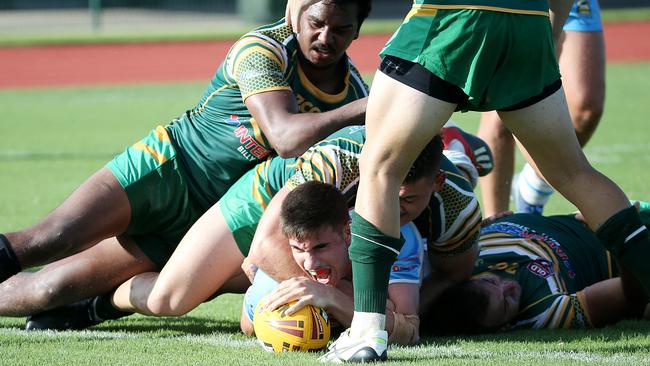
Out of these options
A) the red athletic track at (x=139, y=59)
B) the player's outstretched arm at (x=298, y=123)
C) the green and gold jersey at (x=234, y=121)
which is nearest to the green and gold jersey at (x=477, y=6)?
the player's outstretched arm at (x=298, y=123)

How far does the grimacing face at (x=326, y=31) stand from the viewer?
5.34m

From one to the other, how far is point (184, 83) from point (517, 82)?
703 inches

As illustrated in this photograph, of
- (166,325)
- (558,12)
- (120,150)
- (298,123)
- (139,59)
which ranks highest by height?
(558,12)

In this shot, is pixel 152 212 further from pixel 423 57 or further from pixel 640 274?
pixel 640 274

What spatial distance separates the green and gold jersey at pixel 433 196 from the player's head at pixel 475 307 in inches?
8.0

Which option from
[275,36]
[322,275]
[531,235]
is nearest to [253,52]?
[275,36]

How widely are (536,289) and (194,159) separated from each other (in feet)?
6.06

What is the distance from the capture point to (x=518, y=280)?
Answer: 5.02 m

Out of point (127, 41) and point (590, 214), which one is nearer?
point (590, 214)

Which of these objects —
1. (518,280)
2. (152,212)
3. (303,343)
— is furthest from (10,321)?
(518,280)

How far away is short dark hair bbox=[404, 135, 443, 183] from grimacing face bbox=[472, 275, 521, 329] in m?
0.70

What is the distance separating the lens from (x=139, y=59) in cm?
2486

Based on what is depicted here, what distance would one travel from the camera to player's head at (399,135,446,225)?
14.3 feet

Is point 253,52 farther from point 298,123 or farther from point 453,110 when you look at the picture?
point 453,110
